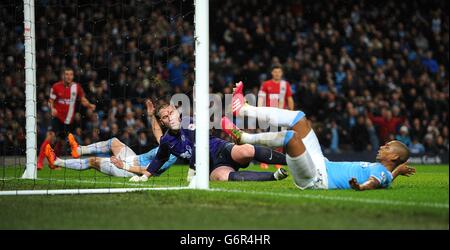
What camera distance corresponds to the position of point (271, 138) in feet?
26.7

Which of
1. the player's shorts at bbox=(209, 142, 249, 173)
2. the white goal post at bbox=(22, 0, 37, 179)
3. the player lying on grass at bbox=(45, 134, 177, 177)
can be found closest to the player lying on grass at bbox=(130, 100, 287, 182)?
the player's shorts at bbox=(209, 142, 249, 173)

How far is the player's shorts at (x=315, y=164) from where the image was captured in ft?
27.1

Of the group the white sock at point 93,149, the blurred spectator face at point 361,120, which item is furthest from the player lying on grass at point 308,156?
the blurred spectator face at point 361,120

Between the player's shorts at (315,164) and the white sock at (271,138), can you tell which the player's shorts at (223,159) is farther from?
the white sock at (271,138)

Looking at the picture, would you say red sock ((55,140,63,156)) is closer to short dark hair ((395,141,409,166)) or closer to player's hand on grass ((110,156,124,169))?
player's hand on grass ((110,156,124,169))

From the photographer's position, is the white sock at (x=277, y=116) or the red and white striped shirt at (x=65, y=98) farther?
the red and white striped shirt at (x=65, y=98)

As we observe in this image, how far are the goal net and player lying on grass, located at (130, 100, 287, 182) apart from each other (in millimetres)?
488

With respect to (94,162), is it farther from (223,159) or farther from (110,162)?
(223,159)

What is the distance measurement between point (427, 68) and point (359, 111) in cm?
348

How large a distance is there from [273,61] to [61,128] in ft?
26.0

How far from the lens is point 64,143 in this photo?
16.4 meters

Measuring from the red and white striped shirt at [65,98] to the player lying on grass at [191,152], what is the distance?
5323 millimetres

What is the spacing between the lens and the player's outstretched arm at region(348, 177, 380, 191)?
26.1ft
